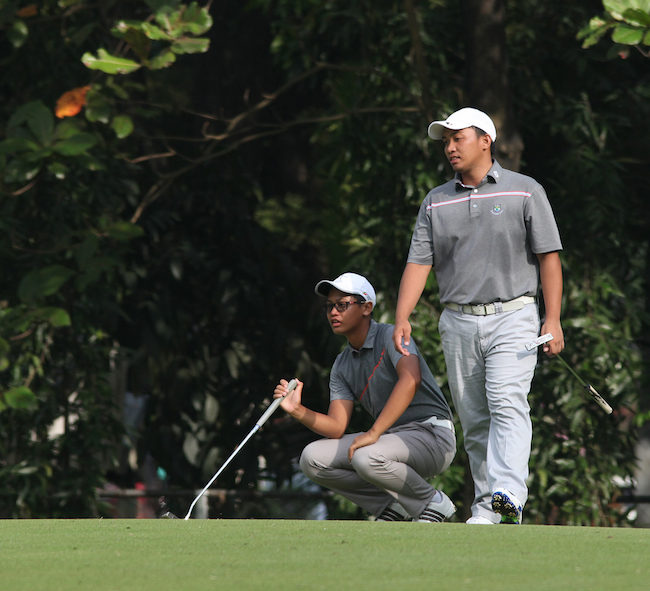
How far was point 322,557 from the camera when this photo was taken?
178 inches

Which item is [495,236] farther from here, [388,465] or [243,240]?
[243,240]

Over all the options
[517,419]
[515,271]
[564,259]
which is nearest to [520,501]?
[517,419]

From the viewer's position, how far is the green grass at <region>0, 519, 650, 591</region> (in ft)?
13.2

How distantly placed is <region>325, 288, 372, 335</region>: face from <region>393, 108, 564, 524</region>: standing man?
399 millimetres

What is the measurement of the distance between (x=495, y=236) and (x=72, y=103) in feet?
11.4

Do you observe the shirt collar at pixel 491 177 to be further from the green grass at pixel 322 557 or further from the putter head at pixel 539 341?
the green grass at pixel 322 557

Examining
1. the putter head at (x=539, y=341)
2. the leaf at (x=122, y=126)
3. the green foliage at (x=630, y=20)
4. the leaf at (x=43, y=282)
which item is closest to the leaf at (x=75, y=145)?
the leaf at (x=122, y=126)

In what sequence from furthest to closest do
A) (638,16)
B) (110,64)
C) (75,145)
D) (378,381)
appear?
(75,145) → (110,64) → (638,16) → (378,381)

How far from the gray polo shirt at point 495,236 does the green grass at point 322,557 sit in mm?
1063

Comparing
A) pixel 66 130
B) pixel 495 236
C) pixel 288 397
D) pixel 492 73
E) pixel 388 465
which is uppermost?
A: pixel 492 73

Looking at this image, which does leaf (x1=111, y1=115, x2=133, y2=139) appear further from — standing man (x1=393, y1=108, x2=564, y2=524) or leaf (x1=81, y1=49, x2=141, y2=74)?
standing man (x1=393, y1=108, x2=564, y2=524)

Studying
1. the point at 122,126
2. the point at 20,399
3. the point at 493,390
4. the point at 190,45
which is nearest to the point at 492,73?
the point at 190,45

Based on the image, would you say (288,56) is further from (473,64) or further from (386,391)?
(386,391)

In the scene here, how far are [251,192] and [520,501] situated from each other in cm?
638
